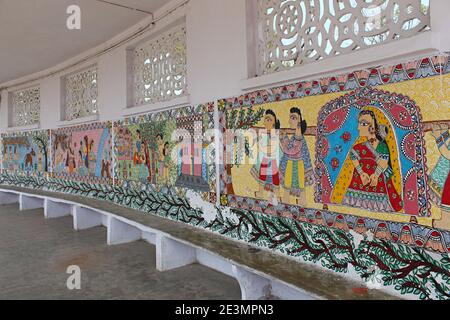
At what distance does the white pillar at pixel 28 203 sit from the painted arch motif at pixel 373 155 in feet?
22.3

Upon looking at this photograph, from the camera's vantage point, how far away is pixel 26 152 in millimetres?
7582

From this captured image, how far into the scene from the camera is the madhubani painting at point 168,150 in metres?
3.47

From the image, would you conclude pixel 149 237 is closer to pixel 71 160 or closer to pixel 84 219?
pixel 84 219

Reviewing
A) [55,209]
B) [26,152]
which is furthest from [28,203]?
[55,209]

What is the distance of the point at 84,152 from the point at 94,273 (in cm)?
283

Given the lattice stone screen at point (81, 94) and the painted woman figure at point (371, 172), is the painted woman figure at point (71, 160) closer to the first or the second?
the lattice stone screen at point (81, 94)

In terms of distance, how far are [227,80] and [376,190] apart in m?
1.68

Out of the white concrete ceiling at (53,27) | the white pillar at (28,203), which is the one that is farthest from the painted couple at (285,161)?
the white pillar at (28,203)

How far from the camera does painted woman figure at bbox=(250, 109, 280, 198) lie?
2.71 metres

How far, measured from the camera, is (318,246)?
2395 mm

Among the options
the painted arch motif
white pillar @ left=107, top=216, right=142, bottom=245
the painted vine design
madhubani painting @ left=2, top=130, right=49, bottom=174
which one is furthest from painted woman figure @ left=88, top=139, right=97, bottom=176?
the painted arch motif

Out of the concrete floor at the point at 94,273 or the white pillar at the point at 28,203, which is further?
the white pillar at the point at 28,203
